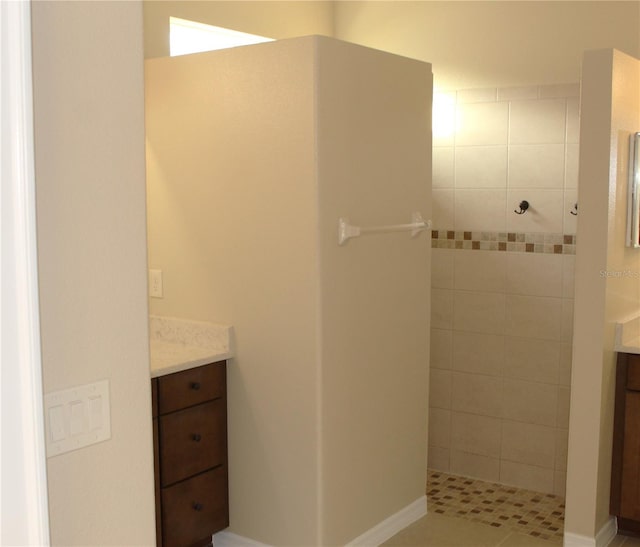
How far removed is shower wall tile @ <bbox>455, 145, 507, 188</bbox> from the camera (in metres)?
4.22

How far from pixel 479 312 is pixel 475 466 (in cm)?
85

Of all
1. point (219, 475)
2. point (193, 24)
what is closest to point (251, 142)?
point (193, 24)

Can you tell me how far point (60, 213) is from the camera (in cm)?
136

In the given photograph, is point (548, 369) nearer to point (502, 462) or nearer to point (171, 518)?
point (502, 462)

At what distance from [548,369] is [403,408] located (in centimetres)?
95

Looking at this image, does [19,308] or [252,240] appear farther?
[252,240]

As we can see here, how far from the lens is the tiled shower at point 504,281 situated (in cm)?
409

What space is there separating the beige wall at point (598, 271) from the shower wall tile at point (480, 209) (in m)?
0.88

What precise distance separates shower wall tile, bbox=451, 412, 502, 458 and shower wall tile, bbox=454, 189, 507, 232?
3.37ft

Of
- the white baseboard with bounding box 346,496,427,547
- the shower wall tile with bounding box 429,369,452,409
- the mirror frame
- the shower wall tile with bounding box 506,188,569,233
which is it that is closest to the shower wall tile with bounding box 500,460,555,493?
the shower wall tile with bounding box 429,369,452,409

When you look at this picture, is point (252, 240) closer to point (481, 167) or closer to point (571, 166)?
point (481, 167)

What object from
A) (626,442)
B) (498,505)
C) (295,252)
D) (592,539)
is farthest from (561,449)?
(295,252)

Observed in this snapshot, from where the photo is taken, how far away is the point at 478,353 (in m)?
4.39

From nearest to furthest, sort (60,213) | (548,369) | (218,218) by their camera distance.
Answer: (60,213) < (218,218) < (548,369)
